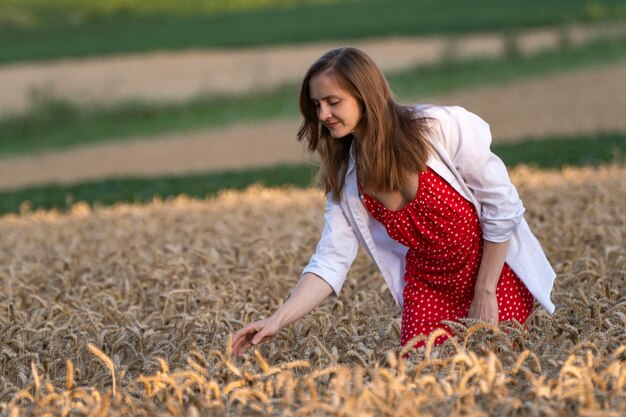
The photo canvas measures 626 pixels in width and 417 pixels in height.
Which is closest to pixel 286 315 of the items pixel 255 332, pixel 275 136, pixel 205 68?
pixel 255 332

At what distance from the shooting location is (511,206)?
5074 mm

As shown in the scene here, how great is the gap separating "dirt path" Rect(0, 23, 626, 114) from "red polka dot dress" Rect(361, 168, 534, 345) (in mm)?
27937

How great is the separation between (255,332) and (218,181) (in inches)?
482

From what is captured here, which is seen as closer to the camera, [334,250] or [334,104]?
[334,104]

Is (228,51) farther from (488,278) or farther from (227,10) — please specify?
(488,278)

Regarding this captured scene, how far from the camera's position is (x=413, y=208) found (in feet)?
16.8

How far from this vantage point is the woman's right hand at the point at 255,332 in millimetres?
4746

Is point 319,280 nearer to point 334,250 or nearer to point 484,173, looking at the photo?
point 334,250

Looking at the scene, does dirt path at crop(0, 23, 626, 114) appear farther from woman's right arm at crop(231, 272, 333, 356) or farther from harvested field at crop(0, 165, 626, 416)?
woman's right arm at crop(231, 272, 333, 356)

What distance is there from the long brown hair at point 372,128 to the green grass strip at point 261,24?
3475cm

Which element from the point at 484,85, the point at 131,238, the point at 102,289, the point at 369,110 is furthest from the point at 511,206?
the point at 484,85

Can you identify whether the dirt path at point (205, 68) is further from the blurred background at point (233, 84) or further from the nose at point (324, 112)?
the nose at point (324, 112)

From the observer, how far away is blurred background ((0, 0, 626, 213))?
62.8ft

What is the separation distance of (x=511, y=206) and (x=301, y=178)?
12.2m
